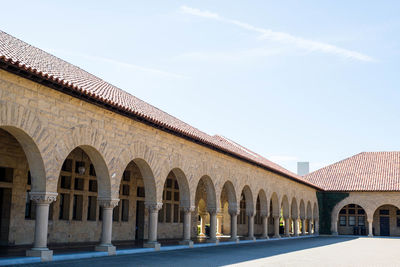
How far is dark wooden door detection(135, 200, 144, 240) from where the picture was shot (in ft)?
77.2

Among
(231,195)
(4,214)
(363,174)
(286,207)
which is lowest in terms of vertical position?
(4,214)

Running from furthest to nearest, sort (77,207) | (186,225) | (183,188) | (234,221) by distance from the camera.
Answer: (234,221)
(186,225)
(183,188)
(77,207)

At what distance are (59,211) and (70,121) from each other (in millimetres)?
5780

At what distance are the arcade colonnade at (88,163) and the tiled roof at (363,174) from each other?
21.5m

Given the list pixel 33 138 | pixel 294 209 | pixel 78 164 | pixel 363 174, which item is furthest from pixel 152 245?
pixel 363 174

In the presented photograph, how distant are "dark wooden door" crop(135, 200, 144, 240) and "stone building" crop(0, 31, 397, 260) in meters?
0.05

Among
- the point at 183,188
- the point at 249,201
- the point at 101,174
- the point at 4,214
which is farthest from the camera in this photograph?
the point at 249,201

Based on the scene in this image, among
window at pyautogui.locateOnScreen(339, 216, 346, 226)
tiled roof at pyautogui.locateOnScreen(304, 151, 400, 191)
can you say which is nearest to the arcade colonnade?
tiled roof at pyautogui.locateOnScreen(304, 151, 400, 191)

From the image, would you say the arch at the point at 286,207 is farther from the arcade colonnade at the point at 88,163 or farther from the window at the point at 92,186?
the window at the point at 92,186

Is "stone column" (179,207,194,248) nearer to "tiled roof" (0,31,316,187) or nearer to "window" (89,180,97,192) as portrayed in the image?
"tiled roof" (0,31,316,187)

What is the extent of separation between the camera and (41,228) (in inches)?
501

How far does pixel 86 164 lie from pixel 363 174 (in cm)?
3444

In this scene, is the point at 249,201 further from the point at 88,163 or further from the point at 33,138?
the point at 33,138

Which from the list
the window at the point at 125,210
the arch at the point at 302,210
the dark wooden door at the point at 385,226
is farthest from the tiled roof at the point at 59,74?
the dark wooden door at the point at 385,226
